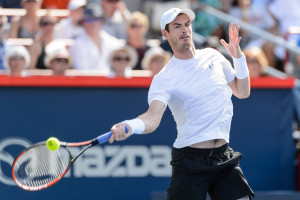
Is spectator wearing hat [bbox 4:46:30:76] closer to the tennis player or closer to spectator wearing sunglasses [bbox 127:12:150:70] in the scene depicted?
spectator wearing sunglasses [bbox 127:12:150:70]

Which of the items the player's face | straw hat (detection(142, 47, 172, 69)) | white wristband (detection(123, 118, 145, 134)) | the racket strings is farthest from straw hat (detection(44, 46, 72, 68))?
white wristband (detection(123, 118, 145, 134))

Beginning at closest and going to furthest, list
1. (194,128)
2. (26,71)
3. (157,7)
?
(194,128), (26,71), (157,7)

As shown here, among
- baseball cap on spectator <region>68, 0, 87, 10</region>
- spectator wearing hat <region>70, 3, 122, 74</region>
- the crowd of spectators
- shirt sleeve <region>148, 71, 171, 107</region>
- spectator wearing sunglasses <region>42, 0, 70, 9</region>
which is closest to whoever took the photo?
→ shirt sleeve <region>148, 71, 171, 107</region>

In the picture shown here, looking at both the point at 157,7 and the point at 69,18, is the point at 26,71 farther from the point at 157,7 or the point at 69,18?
the point at 157,7

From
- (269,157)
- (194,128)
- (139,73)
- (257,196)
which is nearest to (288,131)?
(269,157)

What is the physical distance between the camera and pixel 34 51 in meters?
8.61

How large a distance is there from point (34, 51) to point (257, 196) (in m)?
3.21

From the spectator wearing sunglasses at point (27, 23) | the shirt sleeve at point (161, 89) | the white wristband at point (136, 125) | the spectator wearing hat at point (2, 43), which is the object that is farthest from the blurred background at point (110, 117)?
the white wristband at point (136, 125)

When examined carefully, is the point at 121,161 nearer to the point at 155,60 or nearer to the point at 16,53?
the point at 155,60

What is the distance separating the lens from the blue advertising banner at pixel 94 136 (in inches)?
299

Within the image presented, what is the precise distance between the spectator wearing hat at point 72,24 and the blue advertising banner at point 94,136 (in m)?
1.65

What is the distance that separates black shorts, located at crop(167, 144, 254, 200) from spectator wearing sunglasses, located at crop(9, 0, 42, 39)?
4169 mm

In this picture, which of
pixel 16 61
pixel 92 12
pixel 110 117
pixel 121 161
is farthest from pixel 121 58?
pixel 121 161

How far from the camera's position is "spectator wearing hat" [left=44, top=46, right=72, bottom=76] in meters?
8.16
